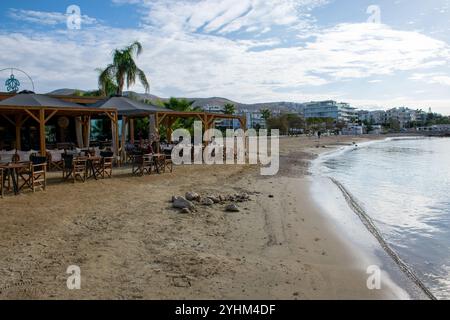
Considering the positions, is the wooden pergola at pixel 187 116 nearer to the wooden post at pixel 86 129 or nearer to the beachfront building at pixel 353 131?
the wooden post at pixel 86 129

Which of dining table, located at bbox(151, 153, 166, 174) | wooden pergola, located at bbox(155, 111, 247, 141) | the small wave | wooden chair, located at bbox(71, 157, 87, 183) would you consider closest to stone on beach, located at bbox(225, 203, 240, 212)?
the small wave

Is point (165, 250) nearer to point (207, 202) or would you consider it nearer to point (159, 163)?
point (207, 202)

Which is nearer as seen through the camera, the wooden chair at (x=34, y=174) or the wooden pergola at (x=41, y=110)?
the wooden chair at (x=34, y=174)

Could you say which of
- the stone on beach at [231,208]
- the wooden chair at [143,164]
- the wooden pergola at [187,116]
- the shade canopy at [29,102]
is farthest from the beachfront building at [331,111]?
the stone on beach at [231,208]

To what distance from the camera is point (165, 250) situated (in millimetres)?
5281

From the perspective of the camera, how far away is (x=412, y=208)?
427 inches

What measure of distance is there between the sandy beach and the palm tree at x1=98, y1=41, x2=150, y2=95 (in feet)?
53.0

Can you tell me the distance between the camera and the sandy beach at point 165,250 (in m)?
4.12

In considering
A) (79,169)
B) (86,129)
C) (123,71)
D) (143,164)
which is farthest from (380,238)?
(123,71)

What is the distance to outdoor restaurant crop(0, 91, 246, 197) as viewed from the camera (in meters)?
9.34

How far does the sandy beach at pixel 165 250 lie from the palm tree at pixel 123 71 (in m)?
16.2

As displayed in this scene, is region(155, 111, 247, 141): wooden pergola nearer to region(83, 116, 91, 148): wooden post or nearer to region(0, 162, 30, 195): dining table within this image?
region(83, 116, 91, 148): wooden post
